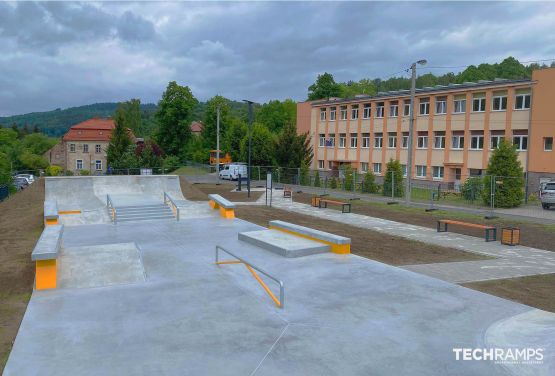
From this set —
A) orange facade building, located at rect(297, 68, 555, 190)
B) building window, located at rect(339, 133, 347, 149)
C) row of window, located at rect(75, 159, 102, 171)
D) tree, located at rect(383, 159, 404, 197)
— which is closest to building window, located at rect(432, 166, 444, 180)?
orange facade building, located at rect(297, 68, 555, 190)

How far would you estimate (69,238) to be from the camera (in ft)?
53.4

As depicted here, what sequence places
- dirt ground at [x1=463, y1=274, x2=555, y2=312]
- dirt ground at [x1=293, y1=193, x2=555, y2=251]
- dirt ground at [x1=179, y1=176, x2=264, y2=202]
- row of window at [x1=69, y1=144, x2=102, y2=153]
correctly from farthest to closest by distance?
row of window at [x1=69, y1=144, x2=102, y2=153] < dirt ground at [x1=179, y1=176, x2=264, y2=202] < dirt ground at [x1=293, y1=193, x2=555, y2=251] < dirt ground at [x1=463, y1=274, x2=555, y2=312]

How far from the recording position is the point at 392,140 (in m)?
48.3

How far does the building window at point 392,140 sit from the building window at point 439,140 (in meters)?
4.55

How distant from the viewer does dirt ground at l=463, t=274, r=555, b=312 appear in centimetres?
970

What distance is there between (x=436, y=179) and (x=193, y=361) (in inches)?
1626

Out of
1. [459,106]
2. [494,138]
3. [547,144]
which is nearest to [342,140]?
[459,106]

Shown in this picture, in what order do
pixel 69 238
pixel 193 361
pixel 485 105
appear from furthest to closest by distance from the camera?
pixel 485 105
pixel 69 238
pixel 193 361

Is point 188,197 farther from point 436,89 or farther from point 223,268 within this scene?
point 436,89

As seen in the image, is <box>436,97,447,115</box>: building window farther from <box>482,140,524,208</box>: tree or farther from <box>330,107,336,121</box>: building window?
<box>482,140,524,208</box>: tree

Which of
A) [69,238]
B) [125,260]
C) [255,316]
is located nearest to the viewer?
[255,316]

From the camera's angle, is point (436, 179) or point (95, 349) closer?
point (95, 349)

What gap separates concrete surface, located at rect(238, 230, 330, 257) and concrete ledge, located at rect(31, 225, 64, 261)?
581 centimetres

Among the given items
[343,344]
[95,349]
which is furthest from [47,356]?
[343,344]
